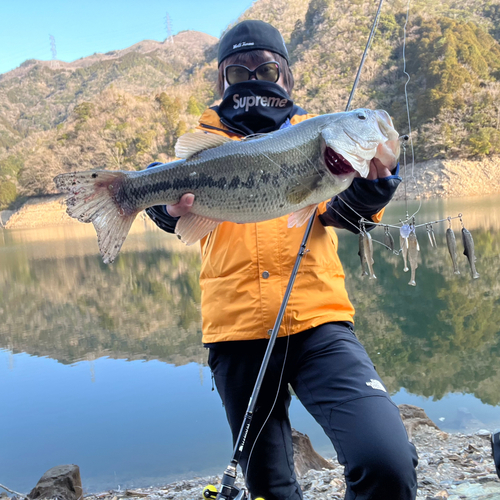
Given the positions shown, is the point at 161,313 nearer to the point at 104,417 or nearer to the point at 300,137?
the point at 104,417

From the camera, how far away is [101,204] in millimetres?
2236

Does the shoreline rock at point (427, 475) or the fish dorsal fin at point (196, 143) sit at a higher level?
the fish dorsal fin at point (196, 143)

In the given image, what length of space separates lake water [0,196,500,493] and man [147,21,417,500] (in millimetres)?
3036

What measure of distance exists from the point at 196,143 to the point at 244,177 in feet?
1.10

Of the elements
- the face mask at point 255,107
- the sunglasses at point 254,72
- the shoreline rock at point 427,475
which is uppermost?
the sunglasses at point 254,72

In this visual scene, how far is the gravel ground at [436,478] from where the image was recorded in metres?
3.28

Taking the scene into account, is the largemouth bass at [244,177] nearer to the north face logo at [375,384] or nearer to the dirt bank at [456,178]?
the north face logo at [375,384]

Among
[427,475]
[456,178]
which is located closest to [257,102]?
[427,475]

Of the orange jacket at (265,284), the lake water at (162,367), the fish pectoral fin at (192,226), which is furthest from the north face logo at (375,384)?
the lake water at (162,367)

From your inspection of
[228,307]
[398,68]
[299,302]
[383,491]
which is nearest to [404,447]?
[383,491]

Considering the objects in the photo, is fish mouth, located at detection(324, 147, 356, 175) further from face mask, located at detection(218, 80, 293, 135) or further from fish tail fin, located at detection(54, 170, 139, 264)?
fish tail fin, located at detection(54, 170, 139, 264)

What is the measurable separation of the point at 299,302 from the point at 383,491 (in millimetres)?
905

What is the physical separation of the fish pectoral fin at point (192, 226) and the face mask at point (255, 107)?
685 millimetres

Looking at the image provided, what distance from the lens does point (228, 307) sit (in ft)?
7.57
